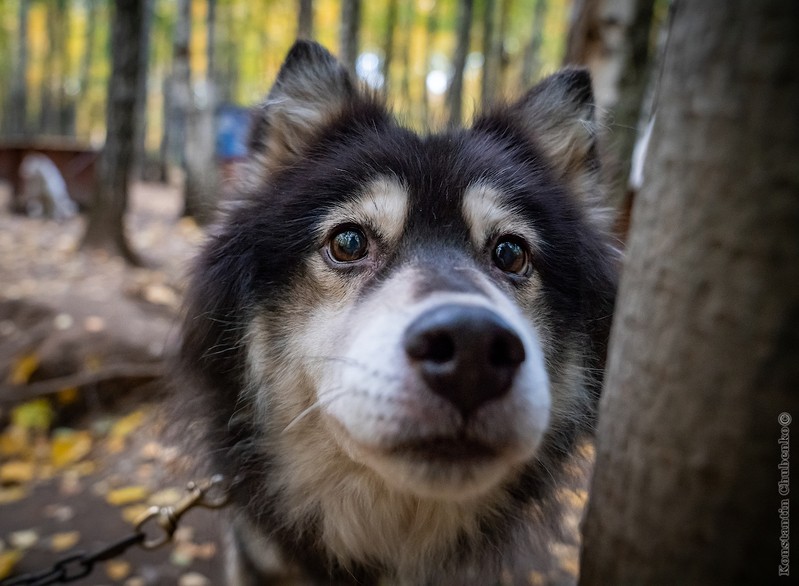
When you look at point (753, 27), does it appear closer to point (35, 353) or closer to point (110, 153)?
point (35, 353)

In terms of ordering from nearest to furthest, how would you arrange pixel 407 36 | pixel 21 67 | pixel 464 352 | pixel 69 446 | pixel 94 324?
pixel 464 352, pixel 69 446, pixel 94 324, pixel 407 36, pixel 21 67

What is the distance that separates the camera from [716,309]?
33.3 inches

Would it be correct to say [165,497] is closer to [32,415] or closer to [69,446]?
[69,446]

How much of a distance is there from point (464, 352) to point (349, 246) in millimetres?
801

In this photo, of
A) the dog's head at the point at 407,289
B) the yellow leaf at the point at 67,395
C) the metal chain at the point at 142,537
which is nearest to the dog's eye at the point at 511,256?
the dog's head at the point at 407,289

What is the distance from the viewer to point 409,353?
1.37m

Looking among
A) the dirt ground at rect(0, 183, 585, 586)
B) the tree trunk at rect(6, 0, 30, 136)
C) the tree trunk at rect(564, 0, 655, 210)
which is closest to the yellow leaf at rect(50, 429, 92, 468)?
the dirt ground at rect(0, 183, 585, 586)

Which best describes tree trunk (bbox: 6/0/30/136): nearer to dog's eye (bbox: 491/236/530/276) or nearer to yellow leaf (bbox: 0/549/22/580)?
yellow leaf (bbox: 0/549/22/580)

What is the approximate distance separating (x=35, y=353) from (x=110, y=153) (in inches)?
130

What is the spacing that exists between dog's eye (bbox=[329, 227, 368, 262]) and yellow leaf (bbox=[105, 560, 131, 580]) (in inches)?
95.4

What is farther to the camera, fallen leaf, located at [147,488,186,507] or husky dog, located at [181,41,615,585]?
fallen leaf, located at [147,488,186,507]

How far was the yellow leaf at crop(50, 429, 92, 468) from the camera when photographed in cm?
400

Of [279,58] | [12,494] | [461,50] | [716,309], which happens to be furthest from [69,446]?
[461,50]

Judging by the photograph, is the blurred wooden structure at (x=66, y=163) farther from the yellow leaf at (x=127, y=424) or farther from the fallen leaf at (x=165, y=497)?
the fallen leaf at (x=165, y=497)
